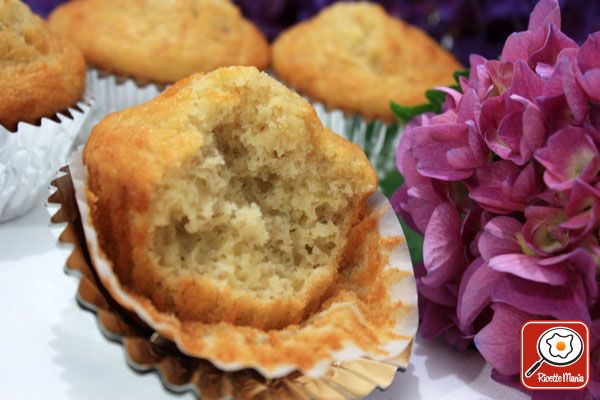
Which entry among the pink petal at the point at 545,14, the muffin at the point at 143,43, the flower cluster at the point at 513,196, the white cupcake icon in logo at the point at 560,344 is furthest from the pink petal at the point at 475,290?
the muffin at the point at 143,43

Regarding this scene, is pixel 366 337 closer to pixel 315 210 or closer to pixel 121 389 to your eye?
pixel 315 210

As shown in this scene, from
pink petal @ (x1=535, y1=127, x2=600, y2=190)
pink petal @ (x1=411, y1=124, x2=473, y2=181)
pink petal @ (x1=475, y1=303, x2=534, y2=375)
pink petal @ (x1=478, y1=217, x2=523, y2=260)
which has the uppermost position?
pink petal @ (x1=535, y1=127, x2=600, y2=190)

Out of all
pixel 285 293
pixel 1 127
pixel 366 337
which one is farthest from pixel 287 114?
pixel 1 127

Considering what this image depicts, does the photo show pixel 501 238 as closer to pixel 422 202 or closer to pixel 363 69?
pixel 422 202

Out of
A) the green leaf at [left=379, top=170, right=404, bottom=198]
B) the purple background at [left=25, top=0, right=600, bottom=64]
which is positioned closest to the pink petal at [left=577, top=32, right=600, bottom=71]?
the green leaf at [left=379, top=170, right=404, bottom=198]

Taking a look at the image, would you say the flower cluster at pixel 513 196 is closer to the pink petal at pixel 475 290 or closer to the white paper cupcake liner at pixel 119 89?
the pink petal at pixel 475 290

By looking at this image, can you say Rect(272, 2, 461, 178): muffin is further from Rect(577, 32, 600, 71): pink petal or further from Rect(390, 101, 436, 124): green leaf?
Rect(577, 32, 600, 71): pink petal
